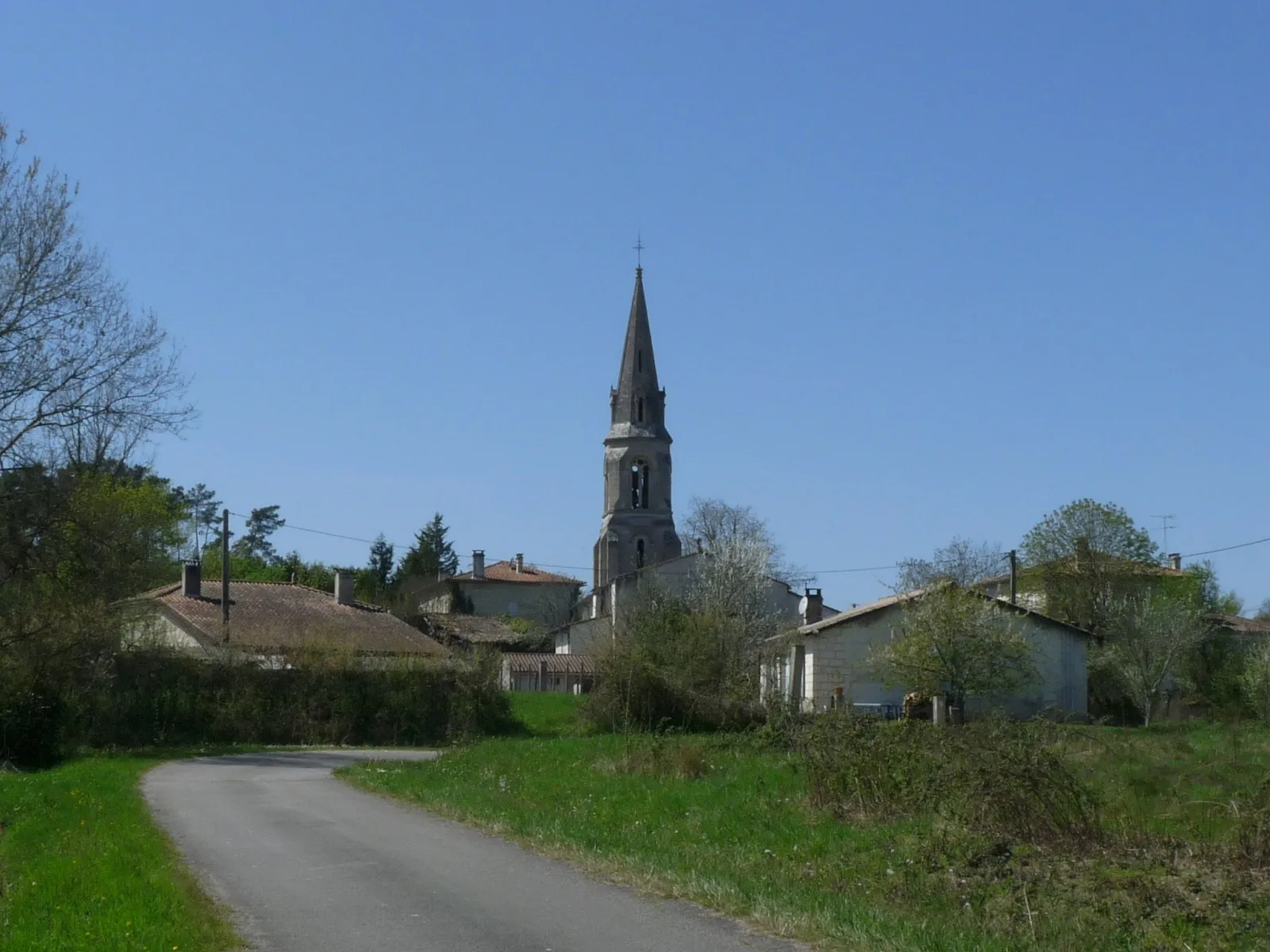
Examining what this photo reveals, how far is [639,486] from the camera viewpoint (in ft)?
305

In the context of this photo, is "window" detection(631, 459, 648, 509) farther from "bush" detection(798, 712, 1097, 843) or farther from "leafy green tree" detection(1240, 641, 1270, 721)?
"bush" detection(798, 712, 1097, 843)

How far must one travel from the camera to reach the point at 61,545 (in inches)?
1254

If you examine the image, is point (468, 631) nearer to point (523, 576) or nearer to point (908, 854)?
point (523, 576)

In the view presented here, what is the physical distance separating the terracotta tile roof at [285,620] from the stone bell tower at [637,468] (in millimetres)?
32691

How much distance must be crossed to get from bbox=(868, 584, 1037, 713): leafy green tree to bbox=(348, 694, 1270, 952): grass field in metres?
19.9

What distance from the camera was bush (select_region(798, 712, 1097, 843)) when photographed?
13.0 meters

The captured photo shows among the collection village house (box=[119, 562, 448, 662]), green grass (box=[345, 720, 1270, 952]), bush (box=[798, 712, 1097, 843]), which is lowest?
green grass (box=[345, 720, 1270, 952])

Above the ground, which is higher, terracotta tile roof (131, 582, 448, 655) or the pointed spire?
the pointed spire

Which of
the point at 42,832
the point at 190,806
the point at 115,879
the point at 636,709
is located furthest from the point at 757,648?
the point at 115,879

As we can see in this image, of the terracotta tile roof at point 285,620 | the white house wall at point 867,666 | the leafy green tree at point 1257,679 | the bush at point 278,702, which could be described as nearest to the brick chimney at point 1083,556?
the leafy green tree at point 1257,679

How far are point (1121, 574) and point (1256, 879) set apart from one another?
56927 millimetres

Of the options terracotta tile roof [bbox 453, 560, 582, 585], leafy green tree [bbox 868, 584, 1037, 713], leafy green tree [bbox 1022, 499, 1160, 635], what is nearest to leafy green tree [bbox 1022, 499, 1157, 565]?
Result: leafy green tree [bbox 1022, 499, 1160, 635]

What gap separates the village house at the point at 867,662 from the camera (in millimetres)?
48156

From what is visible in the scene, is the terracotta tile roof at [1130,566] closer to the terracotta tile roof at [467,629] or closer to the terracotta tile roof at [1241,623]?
the terracotta tile roof at [1241,623]
